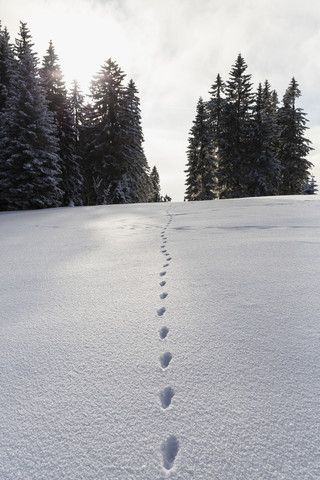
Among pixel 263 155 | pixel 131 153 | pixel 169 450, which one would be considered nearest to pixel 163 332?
pixel 169 450

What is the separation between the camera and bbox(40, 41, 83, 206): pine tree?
16.8 metres

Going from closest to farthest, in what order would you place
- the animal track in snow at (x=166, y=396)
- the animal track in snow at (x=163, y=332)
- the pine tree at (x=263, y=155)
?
the animal track in snow at (x=166, y=396)
the animal track in snow at (x=163, y=332)
the pine tree at (x=263, y=155)

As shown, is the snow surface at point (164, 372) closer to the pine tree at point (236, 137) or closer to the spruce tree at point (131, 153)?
the spruce tree at point (131, 153)

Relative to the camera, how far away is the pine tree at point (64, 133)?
55.2 feet

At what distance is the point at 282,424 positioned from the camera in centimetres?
92

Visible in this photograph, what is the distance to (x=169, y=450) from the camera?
2.88 ft

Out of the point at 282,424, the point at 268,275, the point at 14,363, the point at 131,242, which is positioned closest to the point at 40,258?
the point at 131,242

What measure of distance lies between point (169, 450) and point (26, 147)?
12.5m

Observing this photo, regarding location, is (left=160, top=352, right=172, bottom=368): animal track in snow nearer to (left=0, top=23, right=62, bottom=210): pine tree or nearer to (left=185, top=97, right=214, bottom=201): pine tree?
A: (left=0, top=23, right=62, bottom=210): pine tree

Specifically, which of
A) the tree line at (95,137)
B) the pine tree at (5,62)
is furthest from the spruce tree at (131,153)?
the pine tree at (5,62)

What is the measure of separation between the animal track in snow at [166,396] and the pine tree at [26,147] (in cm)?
1169

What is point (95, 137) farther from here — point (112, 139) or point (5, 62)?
point (5, 62)

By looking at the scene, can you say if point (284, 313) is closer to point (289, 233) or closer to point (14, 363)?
point (14, 363)

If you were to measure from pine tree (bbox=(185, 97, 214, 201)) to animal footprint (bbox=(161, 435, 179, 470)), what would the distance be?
70.0 ft
